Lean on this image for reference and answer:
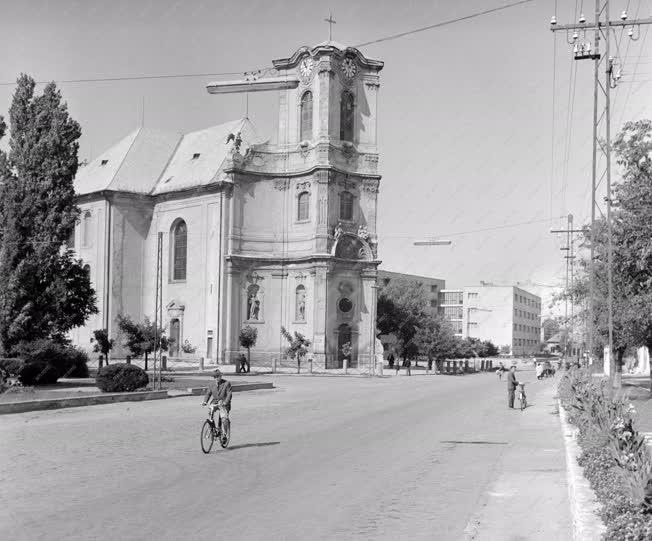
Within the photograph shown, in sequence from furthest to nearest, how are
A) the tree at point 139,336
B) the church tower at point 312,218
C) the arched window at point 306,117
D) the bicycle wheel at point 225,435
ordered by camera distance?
1. the arched window at point 306,117
2. the church tower at point 312,218
3. the tree at point 139,336
4. the bicycle wheel at point 225,435

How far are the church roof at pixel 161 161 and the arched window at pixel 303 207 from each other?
7.20 meters

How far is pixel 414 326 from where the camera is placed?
76.5 metres

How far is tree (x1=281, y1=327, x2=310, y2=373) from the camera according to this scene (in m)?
58.6

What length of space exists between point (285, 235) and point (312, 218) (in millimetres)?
3025

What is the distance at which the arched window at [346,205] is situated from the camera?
66.2 meters

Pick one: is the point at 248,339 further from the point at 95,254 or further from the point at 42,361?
the point at 42,361

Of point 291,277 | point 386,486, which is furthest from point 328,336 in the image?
point 386,486

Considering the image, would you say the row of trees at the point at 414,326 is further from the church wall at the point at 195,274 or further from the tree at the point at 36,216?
the tree at the point at 36,216

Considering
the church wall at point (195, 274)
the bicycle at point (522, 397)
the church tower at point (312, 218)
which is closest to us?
the bicycle at point (522, 397)

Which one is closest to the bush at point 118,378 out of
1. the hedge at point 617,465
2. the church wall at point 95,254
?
the hedge at point 617,465

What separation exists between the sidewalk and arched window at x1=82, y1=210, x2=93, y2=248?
58.3 metres

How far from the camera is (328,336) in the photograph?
210 feet

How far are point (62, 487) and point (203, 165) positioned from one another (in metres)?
62.1

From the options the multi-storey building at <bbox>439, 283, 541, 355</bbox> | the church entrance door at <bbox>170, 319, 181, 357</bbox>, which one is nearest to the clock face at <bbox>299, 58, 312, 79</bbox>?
the church entrance door at <bbox>170, 319, 181, 357</bbox>
